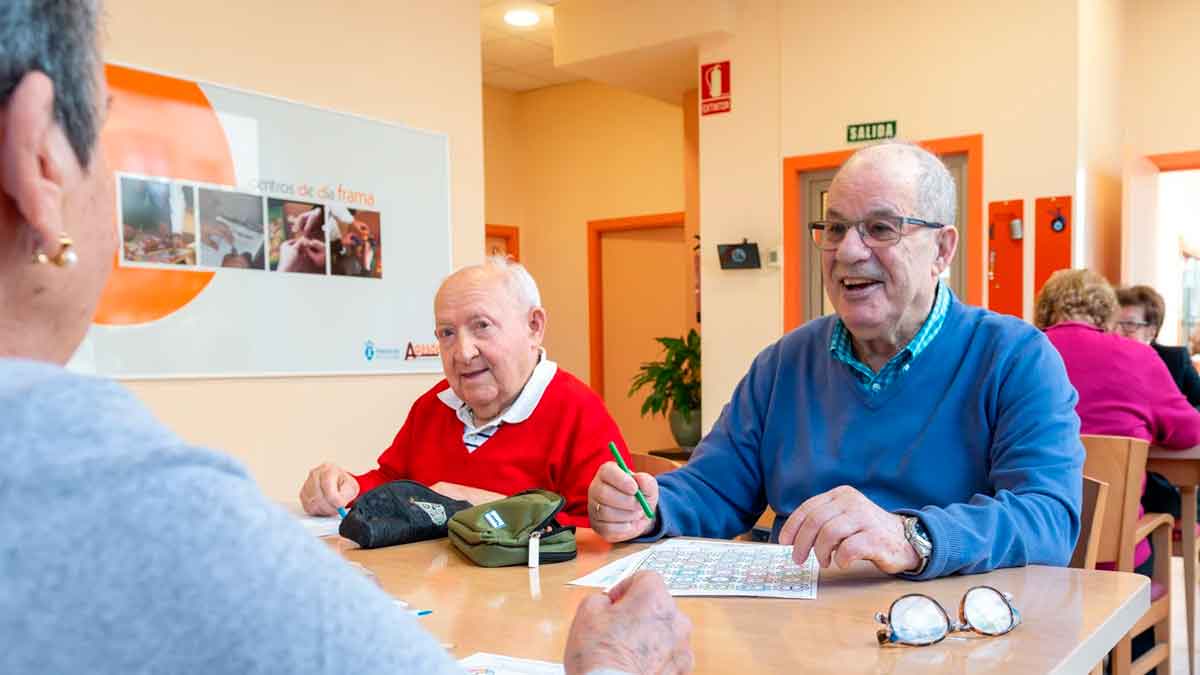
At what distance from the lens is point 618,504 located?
1602 mm

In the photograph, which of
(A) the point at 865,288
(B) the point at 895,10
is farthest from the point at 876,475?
(B) the point at 895,10

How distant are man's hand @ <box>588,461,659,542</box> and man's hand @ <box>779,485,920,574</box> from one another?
0.37 meters

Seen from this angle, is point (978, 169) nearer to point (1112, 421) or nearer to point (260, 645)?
point (1112, 421)

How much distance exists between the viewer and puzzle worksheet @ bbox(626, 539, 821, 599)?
1284 mm

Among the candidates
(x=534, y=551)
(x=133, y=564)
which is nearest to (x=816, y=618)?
(x=534, y=551)

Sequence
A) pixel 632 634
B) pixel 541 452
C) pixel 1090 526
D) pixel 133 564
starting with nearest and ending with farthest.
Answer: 1. pixel 133 564
2. pixel 632 634
3. pixel 1090 526
4. pixel 541 452

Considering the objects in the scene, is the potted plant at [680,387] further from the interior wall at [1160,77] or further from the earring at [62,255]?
the earring at [62,255]

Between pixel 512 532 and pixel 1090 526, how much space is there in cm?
98

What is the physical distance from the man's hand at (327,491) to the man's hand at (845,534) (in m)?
0.99

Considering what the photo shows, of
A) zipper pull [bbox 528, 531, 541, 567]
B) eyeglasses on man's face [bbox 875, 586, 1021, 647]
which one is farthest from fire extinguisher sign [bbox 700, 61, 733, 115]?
eyeglasses on man's face [bbox 875, 586, 1021, 647]

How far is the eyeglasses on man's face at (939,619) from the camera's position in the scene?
1030 mm

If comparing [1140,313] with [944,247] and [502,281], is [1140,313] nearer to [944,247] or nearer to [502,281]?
[944,247]

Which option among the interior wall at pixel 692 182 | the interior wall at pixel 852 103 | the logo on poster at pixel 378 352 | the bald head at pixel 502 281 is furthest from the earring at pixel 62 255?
the interior wall at pixel 692 182

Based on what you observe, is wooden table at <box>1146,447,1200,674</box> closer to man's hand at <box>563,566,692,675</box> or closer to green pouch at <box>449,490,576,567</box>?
green pouch at <box>449,490,576,567</box>
